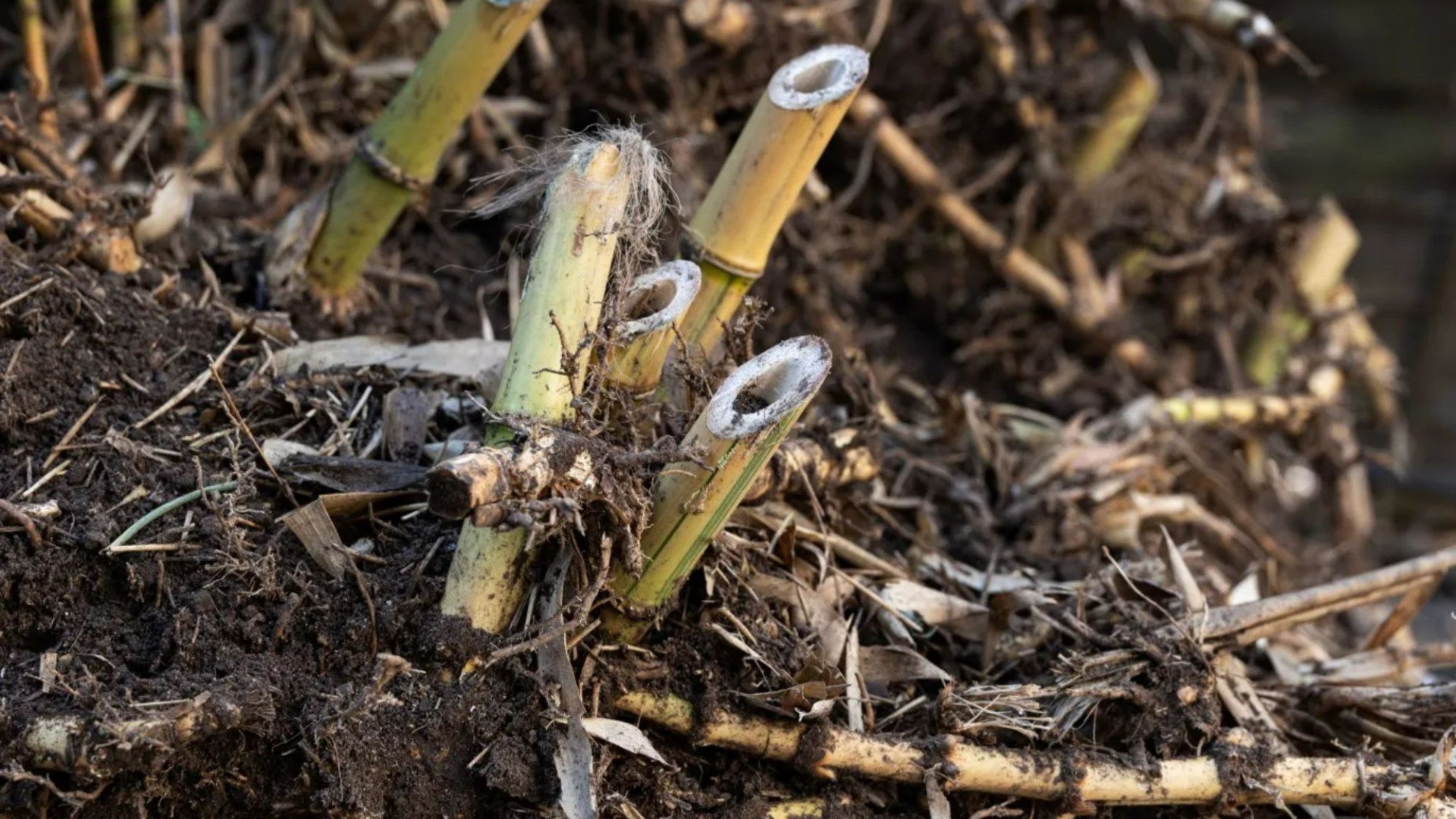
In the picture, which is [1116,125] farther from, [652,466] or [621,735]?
[621,735]

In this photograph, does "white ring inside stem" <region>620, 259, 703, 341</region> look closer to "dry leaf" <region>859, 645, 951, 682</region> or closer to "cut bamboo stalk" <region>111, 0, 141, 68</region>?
"dry leaf" <region>859, 645, 951, 682</region>

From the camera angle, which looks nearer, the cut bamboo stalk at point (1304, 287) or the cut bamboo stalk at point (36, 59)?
the cut bamboo stalk at point (36, 59)

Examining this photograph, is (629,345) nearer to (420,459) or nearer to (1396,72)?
(420,459)

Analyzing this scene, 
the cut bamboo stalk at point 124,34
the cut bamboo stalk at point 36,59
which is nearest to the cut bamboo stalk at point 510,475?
the cut bamboo stalk at point 36,59

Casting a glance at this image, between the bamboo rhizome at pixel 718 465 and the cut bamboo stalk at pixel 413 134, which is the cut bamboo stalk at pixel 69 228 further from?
the bamboo rhizome at pixel 718 465

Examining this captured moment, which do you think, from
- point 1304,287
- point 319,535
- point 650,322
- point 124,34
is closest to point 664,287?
point 650,322

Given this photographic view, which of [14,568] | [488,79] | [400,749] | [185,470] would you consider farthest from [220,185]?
[400,749]

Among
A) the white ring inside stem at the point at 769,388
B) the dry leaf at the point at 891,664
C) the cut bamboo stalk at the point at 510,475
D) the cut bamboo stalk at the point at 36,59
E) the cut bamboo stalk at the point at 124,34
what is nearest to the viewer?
the cut bamboo stalk at the point at 510,475
